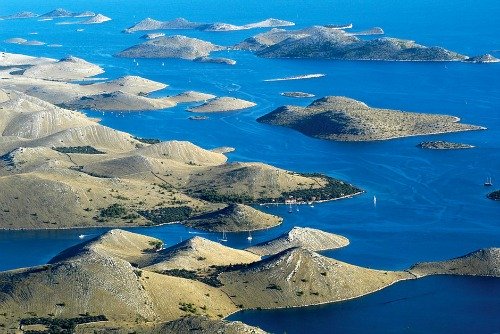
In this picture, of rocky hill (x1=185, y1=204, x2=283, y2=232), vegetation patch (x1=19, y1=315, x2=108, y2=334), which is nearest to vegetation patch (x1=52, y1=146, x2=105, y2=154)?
rocky hill (x1=185, y1=204, x2=283, y2=232)

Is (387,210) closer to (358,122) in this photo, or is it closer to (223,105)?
(358,122)

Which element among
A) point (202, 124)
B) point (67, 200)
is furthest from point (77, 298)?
point (202, 124)

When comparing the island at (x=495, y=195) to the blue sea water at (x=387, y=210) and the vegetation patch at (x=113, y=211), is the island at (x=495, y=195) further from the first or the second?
the vegetation patch at (x=113, y=211)

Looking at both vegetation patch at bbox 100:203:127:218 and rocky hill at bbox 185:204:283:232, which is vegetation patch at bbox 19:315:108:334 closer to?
rocky hill at bbox 185:204:283:232

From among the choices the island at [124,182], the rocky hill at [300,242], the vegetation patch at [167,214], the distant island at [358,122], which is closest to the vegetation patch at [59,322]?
the rocky hill at [300,242]

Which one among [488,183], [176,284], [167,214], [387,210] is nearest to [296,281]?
[176,284]

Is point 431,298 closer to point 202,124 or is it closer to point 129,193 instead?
point 129,193

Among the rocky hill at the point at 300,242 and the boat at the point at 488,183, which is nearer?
the rocky hill at the point at 300,242
